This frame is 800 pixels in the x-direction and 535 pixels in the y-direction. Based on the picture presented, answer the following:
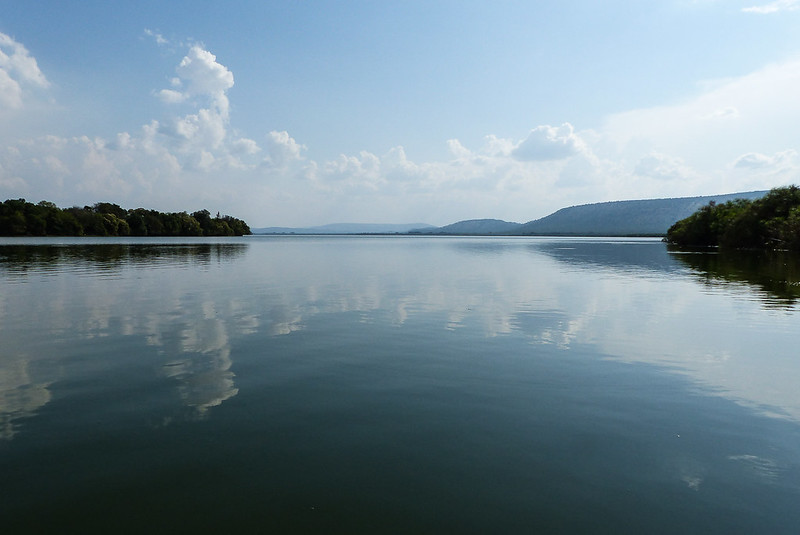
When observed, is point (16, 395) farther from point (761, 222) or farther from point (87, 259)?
point (761, 222)

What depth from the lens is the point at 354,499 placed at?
7406mm

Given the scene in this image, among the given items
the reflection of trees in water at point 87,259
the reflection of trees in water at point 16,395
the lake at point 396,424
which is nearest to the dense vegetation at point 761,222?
the lake at point 396,424

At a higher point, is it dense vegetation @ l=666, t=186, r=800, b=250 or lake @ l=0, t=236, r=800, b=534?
dense vegetation @ l=666, t=186, r=800, b=250

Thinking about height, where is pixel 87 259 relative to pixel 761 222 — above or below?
below

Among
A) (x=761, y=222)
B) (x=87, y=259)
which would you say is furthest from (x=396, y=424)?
(x=761, y=222)

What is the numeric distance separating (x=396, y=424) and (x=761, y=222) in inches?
4800

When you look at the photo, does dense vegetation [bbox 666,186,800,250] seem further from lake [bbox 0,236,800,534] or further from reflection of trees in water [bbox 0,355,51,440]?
reflection of trees in water [bbox 0,355,51,440]

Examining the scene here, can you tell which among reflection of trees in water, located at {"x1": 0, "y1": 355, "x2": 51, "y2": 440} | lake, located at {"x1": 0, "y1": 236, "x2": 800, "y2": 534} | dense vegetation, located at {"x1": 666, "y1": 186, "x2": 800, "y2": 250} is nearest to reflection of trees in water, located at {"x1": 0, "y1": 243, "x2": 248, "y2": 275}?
lake, located at {"x1": 0, "y1": 236, "x2": 800, "y2": 534}

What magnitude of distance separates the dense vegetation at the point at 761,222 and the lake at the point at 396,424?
87.2 m

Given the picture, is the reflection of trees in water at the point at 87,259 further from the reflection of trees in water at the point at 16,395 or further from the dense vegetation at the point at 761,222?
the dense vegetation at the point at 761,222

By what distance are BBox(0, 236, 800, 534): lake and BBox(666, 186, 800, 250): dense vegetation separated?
286 feet

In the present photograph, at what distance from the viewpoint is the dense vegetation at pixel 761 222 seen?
89.8 m

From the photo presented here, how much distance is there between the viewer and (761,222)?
102 meters

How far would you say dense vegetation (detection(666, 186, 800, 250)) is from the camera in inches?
3533
